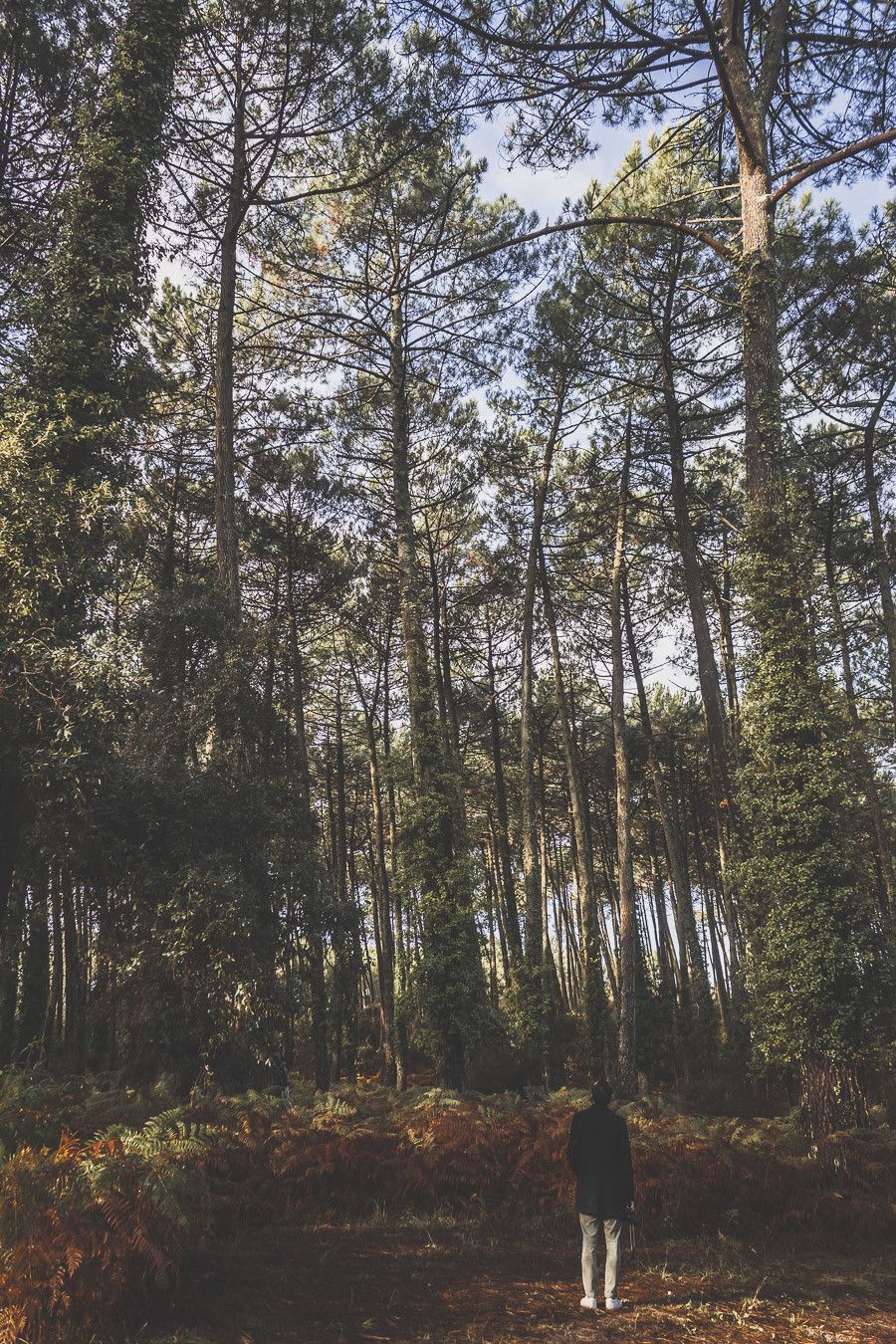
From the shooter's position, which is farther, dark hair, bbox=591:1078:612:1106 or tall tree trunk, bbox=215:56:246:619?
tall tree trunk, bbox=215:56:246:619

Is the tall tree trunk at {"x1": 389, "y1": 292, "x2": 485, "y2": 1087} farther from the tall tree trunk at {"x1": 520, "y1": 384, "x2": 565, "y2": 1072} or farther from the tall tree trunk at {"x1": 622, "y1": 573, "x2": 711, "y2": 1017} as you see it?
the tall tree trunk at {"x1": 622, "y1": 573, "x2": 711, "y2": 1017}

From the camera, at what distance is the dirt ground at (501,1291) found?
177 inches

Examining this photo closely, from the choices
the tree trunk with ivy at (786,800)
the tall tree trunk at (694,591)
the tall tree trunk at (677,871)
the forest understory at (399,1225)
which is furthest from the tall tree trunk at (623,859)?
the forest understory at (399,1225)

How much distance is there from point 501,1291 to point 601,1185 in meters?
1.04

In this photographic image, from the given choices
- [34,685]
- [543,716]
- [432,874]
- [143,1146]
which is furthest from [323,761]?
[143,1146]

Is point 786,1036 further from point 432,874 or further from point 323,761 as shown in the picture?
point 323,761

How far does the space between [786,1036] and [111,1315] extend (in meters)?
6.84

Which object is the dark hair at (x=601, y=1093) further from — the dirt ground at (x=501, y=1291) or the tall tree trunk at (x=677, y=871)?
the tall tree trunk at (x=677, y=871)

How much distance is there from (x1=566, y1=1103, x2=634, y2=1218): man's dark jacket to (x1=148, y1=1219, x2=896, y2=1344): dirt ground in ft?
1.98

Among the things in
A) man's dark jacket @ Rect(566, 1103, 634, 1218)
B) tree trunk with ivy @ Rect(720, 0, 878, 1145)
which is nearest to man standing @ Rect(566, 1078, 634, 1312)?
man's dark jacket @ Rect(566, 1103, 634, 1218)

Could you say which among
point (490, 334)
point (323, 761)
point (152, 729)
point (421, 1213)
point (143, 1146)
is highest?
point (490, 334)

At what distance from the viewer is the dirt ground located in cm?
449

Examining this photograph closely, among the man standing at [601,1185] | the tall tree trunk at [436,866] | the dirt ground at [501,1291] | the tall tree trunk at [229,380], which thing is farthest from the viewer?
the tall tree trunk at [436,866]

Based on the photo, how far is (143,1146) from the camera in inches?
197
